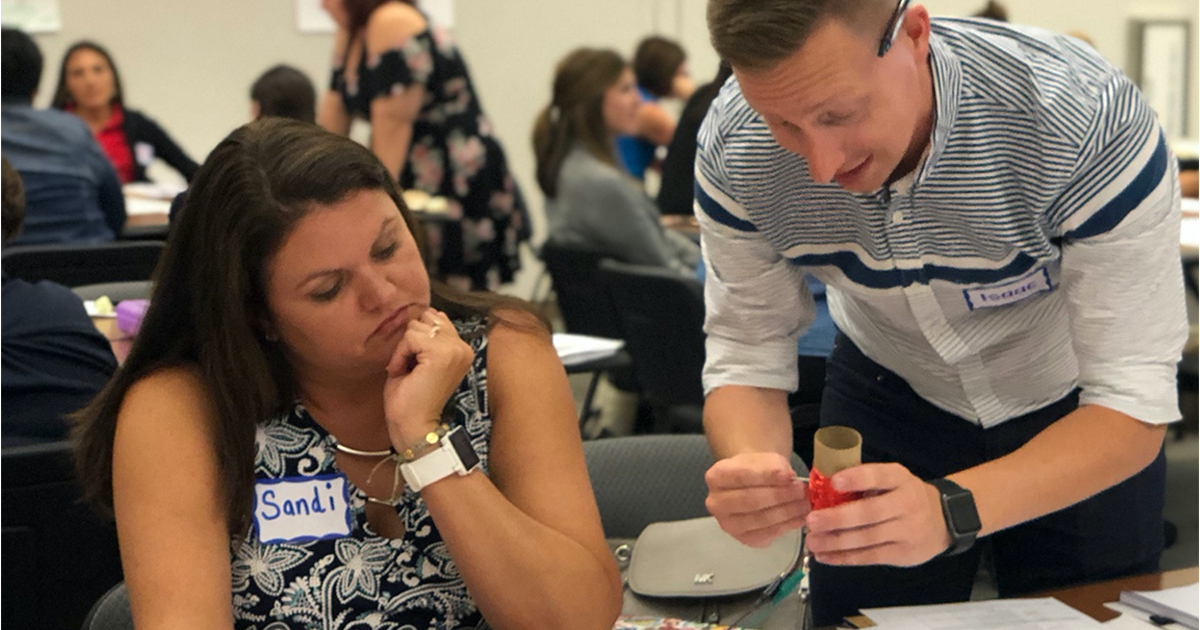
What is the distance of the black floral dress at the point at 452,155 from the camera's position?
4.33 metres

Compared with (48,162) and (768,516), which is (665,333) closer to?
(768,516)

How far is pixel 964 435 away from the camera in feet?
5.87

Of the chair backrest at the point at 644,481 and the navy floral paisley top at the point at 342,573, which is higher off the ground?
the navy floral paisley top at the point at 342,573

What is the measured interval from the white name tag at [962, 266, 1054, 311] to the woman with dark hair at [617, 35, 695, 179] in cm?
511

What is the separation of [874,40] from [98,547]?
160 centimetres

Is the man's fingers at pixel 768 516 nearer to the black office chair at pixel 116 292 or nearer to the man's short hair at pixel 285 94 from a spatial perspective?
the black office chair at pixel 116 292

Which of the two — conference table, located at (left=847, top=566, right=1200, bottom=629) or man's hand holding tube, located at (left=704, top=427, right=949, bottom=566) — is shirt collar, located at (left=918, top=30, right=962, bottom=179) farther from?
conference table, located at (left=847, top=566, right=1200, bottom=629)

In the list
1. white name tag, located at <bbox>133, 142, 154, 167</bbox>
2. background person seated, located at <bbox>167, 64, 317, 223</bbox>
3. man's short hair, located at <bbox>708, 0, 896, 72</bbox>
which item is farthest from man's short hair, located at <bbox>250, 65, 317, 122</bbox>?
man's short hair, located at <bbox>708, 0, 896, 72</bbox>

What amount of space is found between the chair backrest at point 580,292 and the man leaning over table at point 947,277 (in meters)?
2.22

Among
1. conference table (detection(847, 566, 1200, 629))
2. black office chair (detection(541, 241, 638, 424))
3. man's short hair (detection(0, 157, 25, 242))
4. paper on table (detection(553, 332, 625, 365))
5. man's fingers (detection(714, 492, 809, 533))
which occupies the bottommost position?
black office chair (detection(541, 241, 638, 424))

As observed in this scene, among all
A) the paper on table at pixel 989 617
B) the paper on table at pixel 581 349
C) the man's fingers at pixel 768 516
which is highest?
the man's fingers at pixel 768 516

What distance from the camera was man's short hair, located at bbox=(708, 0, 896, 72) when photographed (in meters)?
1.27

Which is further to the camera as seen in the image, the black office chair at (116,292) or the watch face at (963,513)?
the black office chair at (116,292)

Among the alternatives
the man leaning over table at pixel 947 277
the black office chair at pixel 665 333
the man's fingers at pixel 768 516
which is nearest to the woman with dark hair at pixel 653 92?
the black office chair at pixel 665 333
